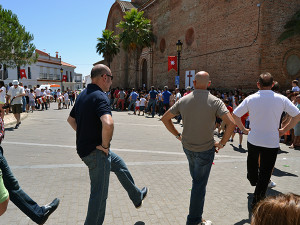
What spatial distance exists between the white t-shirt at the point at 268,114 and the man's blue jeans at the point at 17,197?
2.99 m

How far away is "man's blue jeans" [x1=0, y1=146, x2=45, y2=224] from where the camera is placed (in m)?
2.72

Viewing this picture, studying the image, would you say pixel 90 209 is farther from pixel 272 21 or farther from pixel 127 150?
pixel 272 21

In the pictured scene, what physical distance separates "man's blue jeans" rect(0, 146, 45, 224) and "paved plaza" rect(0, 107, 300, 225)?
34cm

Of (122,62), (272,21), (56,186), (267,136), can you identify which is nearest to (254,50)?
(272,21)

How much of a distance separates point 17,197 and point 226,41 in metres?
18.7

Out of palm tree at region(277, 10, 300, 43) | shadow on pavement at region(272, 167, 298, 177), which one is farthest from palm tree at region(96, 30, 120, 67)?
shadow on pavement at region(272, 167, 298, 177)

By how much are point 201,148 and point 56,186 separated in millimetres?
2795

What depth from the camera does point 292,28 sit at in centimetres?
1502

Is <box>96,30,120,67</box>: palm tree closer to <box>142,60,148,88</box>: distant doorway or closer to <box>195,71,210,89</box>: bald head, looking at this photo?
<box>142,60,148,88</box>: distant doorway

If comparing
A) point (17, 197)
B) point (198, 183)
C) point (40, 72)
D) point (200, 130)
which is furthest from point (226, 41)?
point (40, 72)

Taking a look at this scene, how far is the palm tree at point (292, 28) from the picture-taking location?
1469 cm

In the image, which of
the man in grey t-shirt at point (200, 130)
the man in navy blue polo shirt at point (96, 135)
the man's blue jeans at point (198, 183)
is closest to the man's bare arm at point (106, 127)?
the man in navy blue polo shirt at point (96, 135)

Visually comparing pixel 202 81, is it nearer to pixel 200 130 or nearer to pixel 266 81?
pixel 200 130

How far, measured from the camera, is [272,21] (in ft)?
51.6
